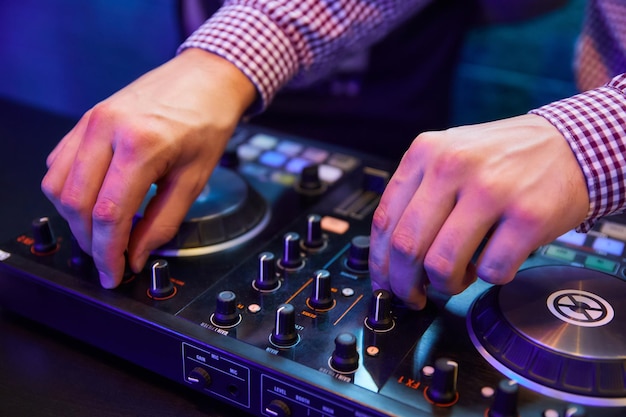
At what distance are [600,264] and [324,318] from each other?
335mm

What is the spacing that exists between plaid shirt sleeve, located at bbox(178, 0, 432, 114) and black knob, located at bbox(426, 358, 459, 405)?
19.9 inches

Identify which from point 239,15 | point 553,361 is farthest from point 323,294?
point 239,15

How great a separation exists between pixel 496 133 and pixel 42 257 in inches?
20.4

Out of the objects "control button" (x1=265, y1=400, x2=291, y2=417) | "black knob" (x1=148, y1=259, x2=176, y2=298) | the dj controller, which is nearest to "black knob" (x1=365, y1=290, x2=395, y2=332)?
the dj controller

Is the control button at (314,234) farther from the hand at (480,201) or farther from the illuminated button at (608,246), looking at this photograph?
the illuminated button at (608,246)

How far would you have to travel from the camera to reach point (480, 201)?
0.61m

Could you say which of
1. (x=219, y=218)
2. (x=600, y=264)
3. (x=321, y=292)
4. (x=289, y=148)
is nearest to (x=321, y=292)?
(x=321, y=292)

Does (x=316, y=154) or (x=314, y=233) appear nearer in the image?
(x=314, y=233)

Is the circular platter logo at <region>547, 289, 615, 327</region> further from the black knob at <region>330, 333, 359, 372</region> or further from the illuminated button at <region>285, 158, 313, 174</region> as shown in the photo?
the illuminated button at <region>285, 158, 313, 174</region>

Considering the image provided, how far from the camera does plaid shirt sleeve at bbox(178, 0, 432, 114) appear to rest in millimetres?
942

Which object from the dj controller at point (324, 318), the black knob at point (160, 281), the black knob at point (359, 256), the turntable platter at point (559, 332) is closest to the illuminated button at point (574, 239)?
the dj controller at point (324, 318)

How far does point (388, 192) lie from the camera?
2.25 feet

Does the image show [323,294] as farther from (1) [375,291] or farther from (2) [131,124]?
(2) [131,124]

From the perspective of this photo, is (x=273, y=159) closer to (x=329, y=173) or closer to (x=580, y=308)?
(x=329, y=173)
